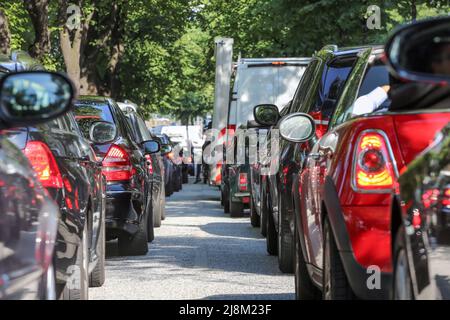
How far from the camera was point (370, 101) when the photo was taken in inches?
299

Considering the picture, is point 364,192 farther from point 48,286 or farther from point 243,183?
point 243,183

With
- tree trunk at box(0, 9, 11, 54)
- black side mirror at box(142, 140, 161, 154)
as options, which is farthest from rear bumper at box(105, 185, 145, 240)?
tree trunk at box(0, 9, 11, 54)

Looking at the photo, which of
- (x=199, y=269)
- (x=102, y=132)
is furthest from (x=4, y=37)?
(x=199, y=269)

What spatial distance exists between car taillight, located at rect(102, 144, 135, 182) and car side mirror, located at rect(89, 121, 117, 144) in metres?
0.65

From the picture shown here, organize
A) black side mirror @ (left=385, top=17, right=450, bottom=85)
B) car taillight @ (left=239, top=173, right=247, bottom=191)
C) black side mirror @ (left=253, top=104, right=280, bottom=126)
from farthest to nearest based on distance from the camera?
car taillight @ (left=239, top=173, right=247, bottom=191) < black side mirror @ (left=253, top=104, right=280, bottom=126) < black side mirror @ (left=385, top=17, right=450, bottom=85)

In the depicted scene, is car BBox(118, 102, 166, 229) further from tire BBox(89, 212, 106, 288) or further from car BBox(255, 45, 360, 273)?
tire BBox(89, 212, 106, 288)

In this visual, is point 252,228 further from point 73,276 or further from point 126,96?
point 126,96

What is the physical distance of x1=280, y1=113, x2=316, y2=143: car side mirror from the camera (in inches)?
322

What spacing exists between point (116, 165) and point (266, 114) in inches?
60.2

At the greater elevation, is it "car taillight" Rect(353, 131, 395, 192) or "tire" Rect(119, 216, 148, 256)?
"car taillight" Rect(353, 131, 395, 192)

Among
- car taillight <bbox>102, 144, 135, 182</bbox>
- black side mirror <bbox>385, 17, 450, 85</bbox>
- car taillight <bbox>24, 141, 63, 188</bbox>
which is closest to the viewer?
black side mirror <bbox>385, 17, 450, 85</bbox>

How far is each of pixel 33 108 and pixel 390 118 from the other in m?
1.95

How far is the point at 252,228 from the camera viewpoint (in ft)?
60.4
